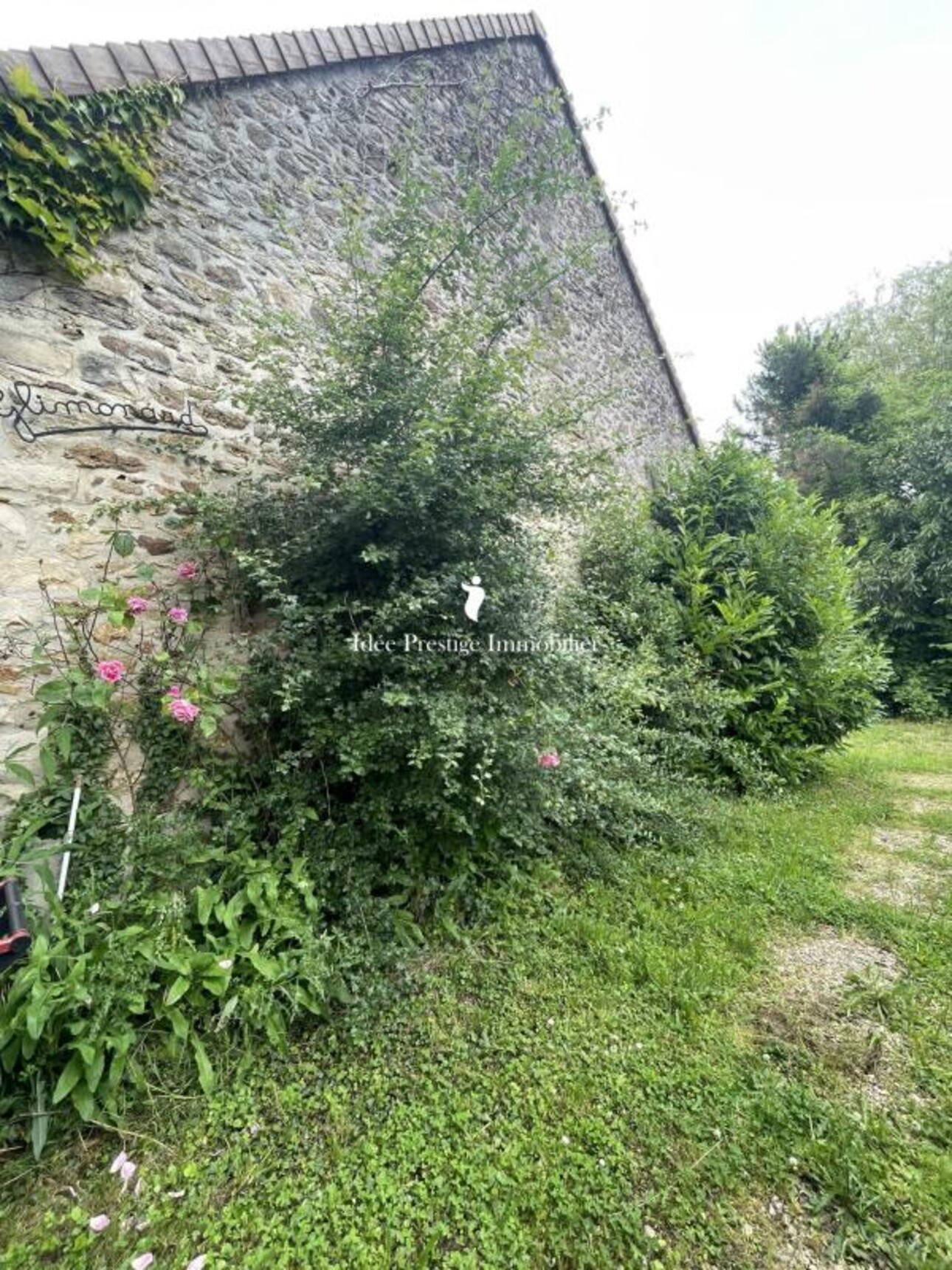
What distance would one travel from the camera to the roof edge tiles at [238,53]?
7.79 ft

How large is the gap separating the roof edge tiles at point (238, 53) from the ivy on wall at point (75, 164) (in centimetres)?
7

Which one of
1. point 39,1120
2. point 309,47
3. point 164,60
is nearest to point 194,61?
point 164,60

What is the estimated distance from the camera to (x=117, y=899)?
2.01 m

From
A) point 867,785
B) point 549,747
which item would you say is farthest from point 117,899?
point 867,785

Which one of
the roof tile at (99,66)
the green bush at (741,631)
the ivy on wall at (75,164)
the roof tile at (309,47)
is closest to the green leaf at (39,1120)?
the ivy on wall at (75,164)

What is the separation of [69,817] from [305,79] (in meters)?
5.23

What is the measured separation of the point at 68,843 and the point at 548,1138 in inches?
80.6

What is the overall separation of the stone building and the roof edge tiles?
0.5 inches

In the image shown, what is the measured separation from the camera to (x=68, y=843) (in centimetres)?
193

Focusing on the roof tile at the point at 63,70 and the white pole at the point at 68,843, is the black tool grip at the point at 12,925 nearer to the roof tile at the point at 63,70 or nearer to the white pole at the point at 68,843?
the white pole at the point at 68,843

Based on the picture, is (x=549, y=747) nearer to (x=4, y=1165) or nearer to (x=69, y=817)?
(x=69, y=817)

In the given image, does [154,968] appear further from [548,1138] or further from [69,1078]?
[548,1138]

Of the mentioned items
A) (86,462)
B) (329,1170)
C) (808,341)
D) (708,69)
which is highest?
(808,341)

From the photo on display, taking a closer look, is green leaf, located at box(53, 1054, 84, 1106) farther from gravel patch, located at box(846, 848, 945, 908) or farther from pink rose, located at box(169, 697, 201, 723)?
gravel patch, located at box(846, 848, 945, 908)
